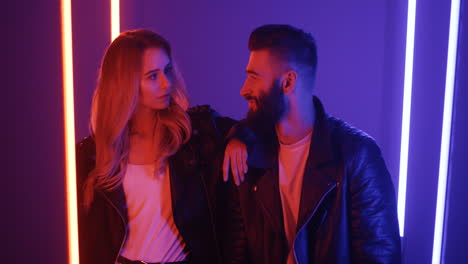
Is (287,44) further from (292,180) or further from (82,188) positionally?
(82,188)

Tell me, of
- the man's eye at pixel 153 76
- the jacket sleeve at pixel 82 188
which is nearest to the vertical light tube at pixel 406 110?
the man's eye at pixel 153 76

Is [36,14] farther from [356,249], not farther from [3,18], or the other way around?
[356,249]

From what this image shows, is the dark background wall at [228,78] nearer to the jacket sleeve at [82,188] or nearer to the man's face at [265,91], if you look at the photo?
the jacket sleeve at [82,188]

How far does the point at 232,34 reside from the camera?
2.38 m

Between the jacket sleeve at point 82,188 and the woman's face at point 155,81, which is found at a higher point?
the woman's face at point 155,81

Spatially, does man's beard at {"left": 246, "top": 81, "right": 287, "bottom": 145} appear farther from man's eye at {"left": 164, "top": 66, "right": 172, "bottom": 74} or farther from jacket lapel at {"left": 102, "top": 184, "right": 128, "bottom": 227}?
jacket lapel at {"left": 102, "top": 184, "right": 128, "bottom": 227}

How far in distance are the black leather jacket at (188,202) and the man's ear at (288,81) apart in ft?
1.32

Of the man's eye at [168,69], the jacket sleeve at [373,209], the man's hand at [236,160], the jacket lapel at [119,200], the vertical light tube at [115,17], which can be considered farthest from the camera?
the vertical light tube at [115,17]

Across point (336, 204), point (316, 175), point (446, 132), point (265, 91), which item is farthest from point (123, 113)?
point (446, 132)

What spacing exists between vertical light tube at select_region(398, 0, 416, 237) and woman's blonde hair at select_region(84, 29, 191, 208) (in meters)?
1.35

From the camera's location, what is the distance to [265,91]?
1671mm

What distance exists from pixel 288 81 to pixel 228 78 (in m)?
0.81

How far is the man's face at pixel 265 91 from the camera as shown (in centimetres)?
166

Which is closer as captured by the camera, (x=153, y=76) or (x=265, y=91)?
(x=265, y=91)
